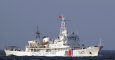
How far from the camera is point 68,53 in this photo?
164625mm

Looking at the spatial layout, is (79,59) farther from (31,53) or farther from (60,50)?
(31,53)

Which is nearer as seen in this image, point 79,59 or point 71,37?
point 79,59

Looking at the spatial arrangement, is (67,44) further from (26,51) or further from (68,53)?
(26,51)

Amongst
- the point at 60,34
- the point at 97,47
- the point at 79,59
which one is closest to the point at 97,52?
the point at 97,47

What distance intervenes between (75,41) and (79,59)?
18469mm

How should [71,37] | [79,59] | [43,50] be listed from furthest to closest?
[43,50]
[71,37]
[79,59]

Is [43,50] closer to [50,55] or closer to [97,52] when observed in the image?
[50,55]

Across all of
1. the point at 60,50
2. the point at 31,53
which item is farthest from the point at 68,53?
the point at 31,53

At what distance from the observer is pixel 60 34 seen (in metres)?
166

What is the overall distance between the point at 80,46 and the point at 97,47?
5.23 m

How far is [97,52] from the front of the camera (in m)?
165

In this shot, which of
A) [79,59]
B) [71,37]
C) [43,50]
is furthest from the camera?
[43,50]

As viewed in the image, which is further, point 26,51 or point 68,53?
point 26,51

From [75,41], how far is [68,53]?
4815 mm
